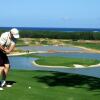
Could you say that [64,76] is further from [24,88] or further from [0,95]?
[0,95]

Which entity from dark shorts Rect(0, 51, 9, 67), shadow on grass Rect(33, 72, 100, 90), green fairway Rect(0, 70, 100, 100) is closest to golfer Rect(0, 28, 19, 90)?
dark shorts Rect(0, 51, 9, 67)

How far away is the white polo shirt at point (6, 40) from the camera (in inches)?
349

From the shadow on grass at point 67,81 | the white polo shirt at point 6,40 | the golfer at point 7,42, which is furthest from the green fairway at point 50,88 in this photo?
the white polo shirt at point 6,40

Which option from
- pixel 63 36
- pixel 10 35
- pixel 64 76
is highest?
pixel 10 35

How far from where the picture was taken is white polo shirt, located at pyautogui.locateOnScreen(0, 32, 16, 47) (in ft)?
29.1

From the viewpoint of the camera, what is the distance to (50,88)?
32.1 feet

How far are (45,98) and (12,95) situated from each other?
70 centimetres

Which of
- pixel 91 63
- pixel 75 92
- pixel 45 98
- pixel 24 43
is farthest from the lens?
pixel 24 43

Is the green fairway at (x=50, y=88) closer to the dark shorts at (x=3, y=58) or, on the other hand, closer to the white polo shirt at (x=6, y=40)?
the dark shorts at (x=3, y=58)

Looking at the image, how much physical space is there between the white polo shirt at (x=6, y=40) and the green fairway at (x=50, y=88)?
102 centimetres

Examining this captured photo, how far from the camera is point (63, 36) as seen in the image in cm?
11294

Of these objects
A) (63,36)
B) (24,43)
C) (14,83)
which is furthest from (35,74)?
(63,36)

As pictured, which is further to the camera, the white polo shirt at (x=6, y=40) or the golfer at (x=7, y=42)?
the white polo shirt at (x=6, y=40)

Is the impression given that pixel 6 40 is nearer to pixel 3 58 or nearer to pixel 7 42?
pixel 7 42
